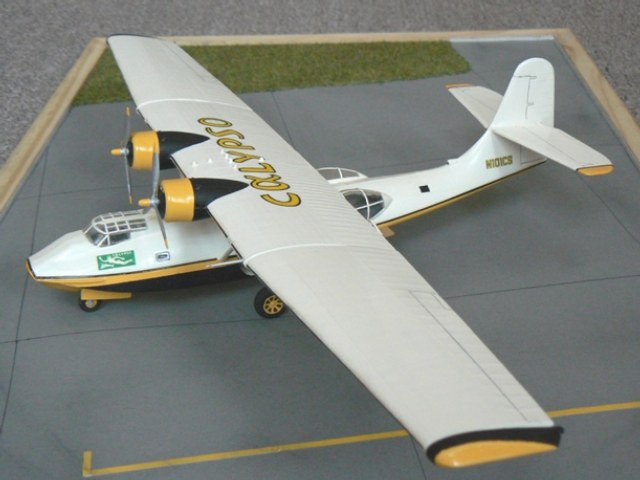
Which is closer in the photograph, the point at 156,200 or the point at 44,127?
the point at 156,200

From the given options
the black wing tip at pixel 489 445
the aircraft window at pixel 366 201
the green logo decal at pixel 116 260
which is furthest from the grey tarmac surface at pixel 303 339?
the black wing tip at pixel 489 445

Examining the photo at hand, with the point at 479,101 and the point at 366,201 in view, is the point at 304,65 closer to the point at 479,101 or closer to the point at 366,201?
the point at 479,101

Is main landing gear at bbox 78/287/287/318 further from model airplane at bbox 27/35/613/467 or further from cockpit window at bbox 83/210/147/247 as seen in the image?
cockpit window at bbox 83/210/147/247

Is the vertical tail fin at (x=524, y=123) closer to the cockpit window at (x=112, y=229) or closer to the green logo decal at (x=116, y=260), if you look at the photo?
the cockpit window at (x=112, y=229)

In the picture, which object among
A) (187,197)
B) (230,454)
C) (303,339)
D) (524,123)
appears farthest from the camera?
(524,123)

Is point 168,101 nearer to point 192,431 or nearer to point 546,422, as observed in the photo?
point 192,431

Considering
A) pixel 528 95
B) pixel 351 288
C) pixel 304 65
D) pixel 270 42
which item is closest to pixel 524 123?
pixel 528 95

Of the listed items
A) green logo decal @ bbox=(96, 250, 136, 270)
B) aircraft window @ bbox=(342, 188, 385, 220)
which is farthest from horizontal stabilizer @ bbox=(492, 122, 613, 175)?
green logo decal @ bbox=(96, 250, 136, 270)

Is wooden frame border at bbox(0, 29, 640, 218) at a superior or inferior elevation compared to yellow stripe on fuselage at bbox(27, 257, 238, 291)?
superior
